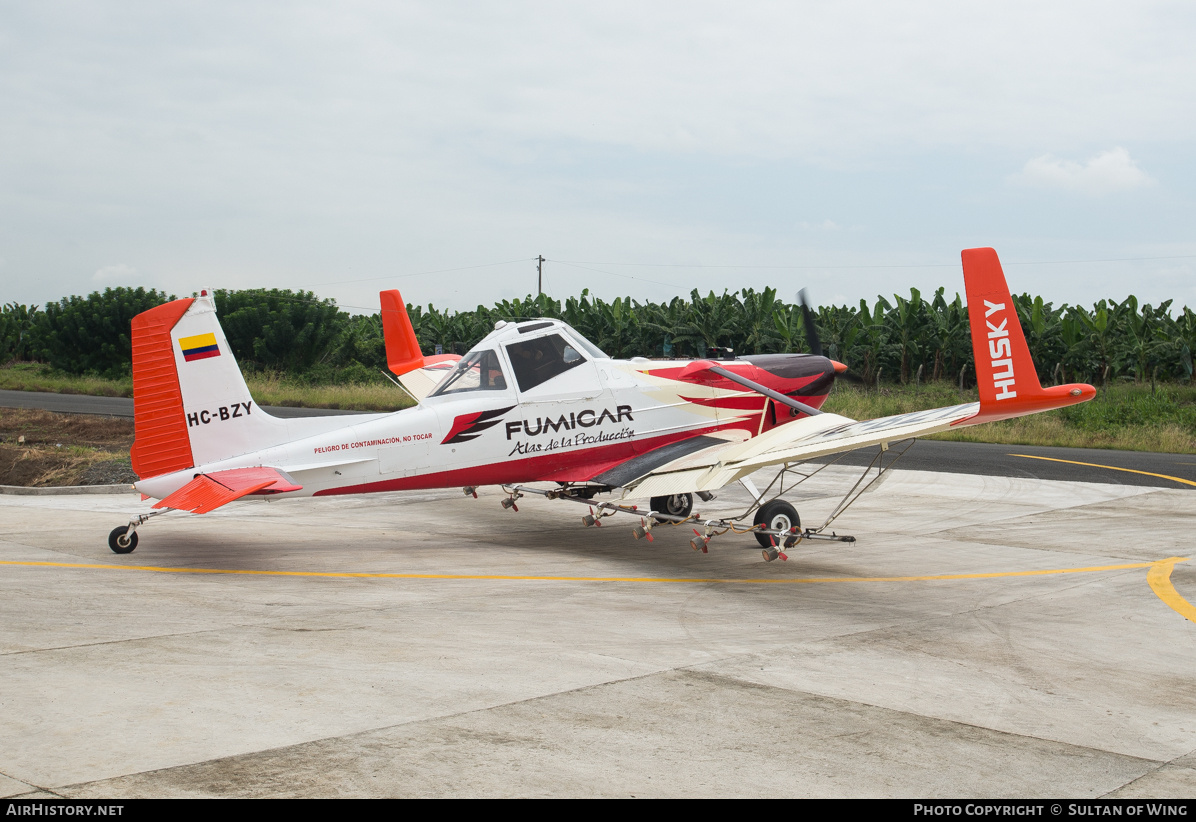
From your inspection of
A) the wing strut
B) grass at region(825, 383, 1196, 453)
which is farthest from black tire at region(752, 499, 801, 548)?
grass at region(825, 383, 1196, 453)

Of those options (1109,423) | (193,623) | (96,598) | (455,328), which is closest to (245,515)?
(96,598)

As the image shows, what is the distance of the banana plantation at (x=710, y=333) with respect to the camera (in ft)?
112

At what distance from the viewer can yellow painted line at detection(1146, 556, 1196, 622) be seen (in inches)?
346

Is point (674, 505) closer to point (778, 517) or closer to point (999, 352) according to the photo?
point (778, 517)

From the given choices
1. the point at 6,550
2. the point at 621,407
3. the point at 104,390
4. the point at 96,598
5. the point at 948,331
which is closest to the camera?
the point at 96,598

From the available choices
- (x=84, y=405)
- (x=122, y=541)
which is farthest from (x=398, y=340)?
(x=84, y=405)

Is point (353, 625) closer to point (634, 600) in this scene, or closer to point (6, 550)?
point (634, 600)

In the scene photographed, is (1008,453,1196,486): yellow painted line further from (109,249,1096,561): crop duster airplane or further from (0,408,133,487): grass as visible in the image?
(0,408,133,487): grass

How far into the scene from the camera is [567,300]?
4422cm

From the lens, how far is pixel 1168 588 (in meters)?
9.66

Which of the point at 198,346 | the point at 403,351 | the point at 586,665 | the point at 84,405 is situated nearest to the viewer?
the point at 586,665

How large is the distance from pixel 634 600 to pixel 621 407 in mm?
3568

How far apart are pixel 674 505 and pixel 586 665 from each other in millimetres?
7342

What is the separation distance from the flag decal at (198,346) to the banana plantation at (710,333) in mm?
13839
